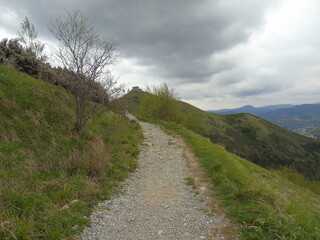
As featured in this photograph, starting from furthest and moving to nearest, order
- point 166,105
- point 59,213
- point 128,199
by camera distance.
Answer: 1. point 166,105
2. point 128,199
3. point 59,213

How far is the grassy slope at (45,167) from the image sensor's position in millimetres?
3861

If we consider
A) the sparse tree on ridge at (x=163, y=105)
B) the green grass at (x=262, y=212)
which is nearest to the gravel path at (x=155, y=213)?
the green grass at (x=262, y=212)

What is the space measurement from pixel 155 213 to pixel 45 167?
3.66 meters

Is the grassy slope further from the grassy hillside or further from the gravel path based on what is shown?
the grassy hillside

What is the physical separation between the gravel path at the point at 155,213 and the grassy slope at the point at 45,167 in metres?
0.45

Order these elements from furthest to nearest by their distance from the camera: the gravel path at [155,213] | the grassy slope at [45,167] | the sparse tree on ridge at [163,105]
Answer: the sparse tree on ridge at [163,105]
the gravel path at [155,213]
the grassy slope at [45,167]

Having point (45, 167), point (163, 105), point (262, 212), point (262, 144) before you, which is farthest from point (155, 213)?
point (262, 144)

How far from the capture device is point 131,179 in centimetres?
745

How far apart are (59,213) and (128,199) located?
2021 millimetres

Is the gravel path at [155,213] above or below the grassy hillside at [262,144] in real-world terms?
above

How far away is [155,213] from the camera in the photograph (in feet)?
16.4

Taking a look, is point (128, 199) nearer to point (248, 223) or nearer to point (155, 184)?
point (155, 184)

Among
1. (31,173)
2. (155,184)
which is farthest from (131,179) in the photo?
(31,173)

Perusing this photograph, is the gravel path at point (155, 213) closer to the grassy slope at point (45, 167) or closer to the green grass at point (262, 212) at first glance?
the grassy slope at point (45, 167)
